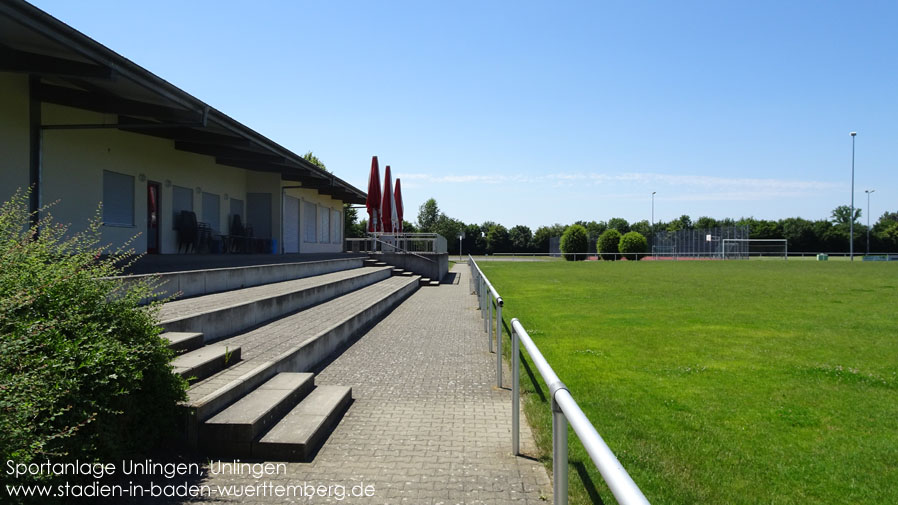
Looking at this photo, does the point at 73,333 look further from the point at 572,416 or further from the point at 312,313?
the point at 312,313

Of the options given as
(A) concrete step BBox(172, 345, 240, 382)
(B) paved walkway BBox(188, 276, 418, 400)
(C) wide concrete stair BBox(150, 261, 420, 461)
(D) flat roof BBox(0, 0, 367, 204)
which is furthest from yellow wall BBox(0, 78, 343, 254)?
(A) concrete step BBox(172, 345, 240, 382)

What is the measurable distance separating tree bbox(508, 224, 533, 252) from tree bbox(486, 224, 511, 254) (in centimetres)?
153

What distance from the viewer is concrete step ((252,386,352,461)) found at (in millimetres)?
3939

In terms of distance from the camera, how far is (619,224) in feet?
375

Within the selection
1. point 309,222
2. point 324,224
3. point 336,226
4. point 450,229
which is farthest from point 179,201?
point 450,229

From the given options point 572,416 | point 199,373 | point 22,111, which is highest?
point 22,111

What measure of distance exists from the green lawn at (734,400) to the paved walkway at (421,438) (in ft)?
1.29

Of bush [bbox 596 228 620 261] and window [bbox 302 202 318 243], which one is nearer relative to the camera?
window [bbox 302 202 318 243]

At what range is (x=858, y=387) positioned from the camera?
20.2ft

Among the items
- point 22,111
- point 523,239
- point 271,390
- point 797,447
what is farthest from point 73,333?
point 523,239

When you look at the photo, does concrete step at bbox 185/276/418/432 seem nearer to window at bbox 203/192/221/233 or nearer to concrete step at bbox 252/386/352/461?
concrete step at bbox 252/386/352/461

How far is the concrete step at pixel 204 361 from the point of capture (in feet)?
15.2

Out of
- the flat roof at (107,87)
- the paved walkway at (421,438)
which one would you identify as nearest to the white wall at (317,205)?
the flat roof at (107,87)

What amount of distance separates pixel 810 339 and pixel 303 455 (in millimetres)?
8695
